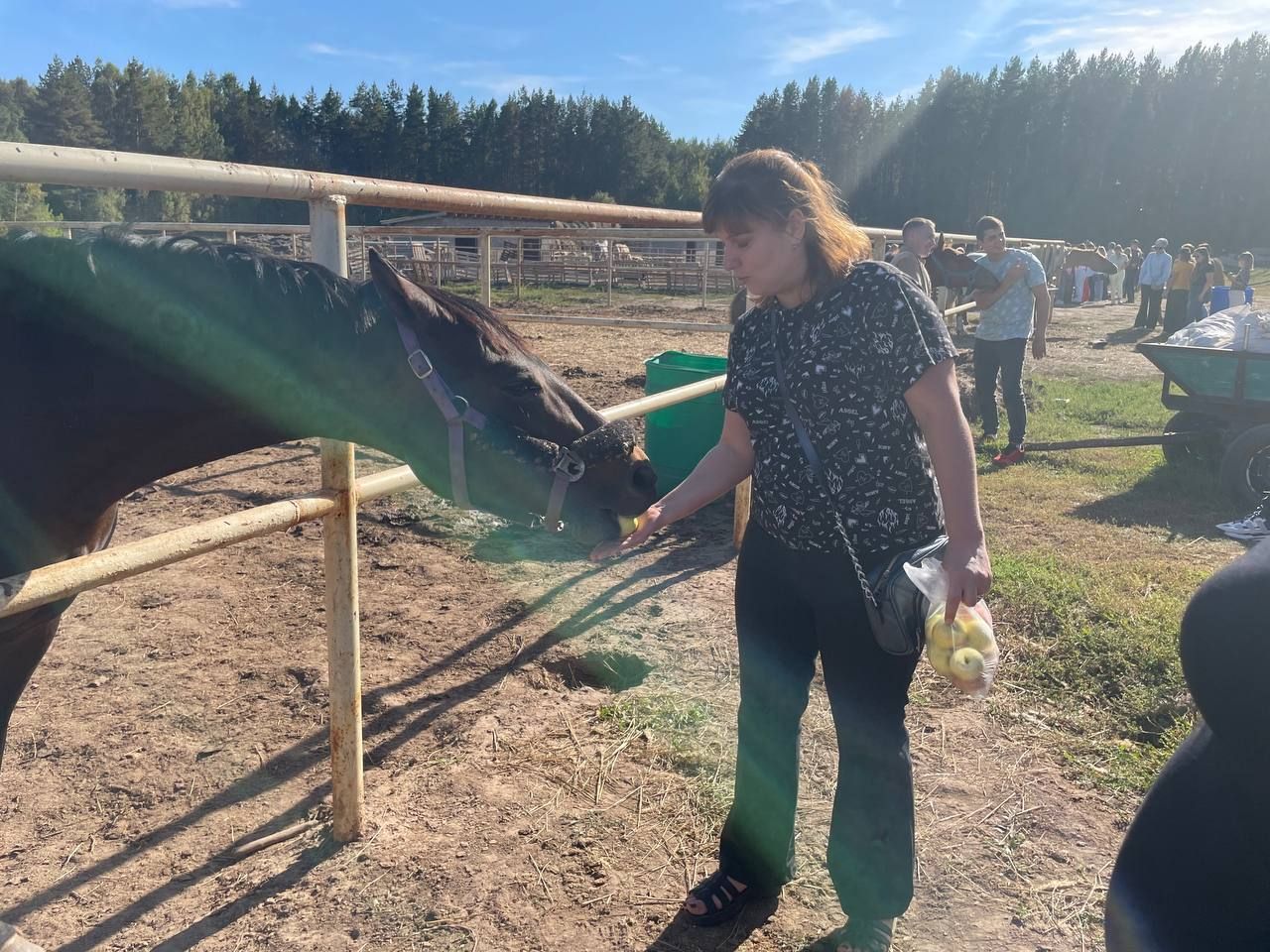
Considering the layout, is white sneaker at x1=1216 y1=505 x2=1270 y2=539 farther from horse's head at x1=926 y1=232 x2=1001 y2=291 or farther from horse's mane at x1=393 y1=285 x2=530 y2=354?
horse's mane at x1=393 y1=285 x2=530 y2=354

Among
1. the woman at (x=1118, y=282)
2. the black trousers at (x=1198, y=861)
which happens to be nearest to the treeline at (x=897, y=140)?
the woman at (x=1118, y=282)

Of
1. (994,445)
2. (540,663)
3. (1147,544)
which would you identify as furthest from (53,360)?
(994,445)

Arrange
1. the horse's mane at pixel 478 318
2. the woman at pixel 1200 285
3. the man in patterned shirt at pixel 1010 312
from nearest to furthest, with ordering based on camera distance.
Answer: the horse's mane at pixel 478 318 < the man in patterned shirt at pixel 1010 312 < the woman at pixel 1200 285

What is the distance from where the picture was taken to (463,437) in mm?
1734

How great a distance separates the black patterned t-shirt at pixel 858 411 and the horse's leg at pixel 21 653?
62.9 inches

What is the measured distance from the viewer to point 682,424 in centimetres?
501

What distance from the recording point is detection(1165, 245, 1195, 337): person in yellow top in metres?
14.3

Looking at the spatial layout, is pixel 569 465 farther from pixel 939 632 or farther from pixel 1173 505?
pixel 1173 505

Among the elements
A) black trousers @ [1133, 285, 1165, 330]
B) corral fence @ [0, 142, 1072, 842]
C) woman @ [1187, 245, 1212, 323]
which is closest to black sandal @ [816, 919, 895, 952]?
corral fence @ [0, 142, 1072, 842]

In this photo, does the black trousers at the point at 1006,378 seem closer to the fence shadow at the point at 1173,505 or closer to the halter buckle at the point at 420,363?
the fence shadow at the point at 1173,505

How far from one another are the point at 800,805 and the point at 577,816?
700 mm

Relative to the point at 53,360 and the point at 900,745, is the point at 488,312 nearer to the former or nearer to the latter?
the point at 53,360

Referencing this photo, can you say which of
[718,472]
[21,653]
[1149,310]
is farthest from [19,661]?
[1149,310]

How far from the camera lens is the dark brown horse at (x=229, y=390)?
4.95ft
